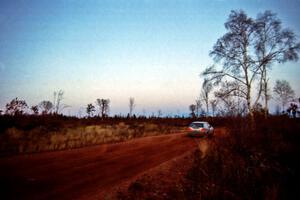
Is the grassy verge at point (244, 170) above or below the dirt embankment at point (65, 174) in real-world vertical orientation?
above

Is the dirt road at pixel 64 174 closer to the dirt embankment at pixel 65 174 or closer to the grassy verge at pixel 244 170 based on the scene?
the dirt embankment at pixel 65 174

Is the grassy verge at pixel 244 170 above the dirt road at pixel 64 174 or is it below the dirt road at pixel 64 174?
above

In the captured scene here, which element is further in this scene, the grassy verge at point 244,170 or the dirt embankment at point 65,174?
the dirt embankment at point 65,174

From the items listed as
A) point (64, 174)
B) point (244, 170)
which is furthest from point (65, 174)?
point (244, 170)

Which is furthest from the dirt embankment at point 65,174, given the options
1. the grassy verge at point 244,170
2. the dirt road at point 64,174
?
the grassy verge at point 244,170

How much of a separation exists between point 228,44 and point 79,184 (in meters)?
19.5

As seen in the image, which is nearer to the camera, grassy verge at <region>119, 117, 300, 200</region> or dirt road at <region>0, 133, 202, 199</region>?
grassy verge at <region>119, 117, 300, 200</region>

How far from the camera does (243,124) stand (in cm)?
704

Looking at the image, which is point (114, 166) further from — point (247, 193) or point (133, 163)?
point (247, 193)

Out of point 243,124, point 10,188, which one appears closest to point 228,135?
point 243,124

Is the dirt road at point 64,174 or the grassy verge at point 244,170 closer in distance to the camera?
the grassy verge at point 244,170

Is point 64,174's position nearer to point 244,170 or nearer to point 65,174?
point 65,174

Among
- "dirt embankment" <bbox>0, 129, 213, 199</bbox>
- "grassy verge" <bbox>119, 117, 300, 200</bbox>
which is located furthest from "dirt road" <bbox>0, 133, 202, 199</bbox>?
"grassy verge" <bbox>119, 117, 300, 200</bbox>

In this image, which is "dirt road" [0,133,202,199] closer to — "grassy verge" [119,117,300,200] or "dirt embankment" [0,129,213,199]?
"dirt embankment" [0,129,213,199]
